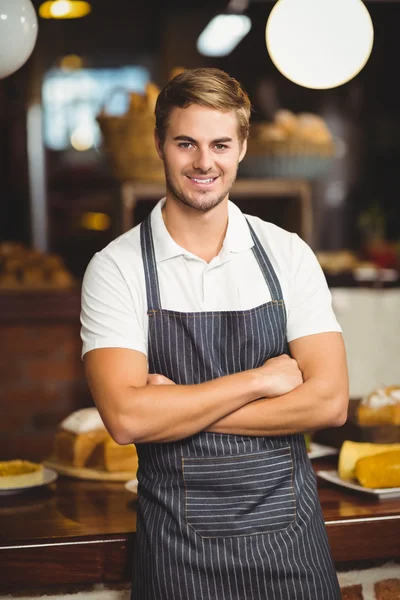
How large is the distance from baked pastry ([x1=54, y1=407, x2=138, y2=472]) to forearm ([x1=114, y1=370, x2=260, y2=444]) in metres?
0.61

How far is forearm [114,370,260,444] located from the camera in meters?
1.70

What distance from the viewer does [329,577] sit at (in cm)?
180

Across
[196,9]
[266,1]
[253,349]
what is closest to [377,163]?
[196,9]

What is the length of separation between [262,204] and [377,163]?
4.51 m

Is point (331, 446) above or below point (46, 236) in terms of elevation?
below

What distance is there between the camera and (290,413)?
70.5 inches

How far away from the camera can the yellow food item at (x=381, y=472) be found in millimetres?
2104

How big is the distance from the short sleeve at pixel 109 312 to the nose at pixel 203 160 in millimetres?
280

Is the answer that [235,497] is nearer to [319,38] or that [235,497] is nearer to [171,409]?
[171,409]

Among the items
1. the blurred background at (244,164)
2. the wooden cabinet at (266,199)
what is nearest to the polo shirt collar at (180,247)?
the wooden cabinet at (266,199)

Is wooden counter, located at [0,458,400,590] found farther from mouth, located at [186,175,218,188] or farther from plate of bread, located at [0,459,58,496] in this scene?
mouth, located at [186,175,218,188]

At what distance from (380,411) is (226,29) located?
4229 millimetres

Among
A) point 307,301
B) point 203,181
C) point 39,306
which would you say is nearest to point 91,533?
point 307,301

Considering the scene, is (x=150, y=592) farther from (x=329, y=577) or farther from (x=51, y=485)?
(x=51, y=485)
